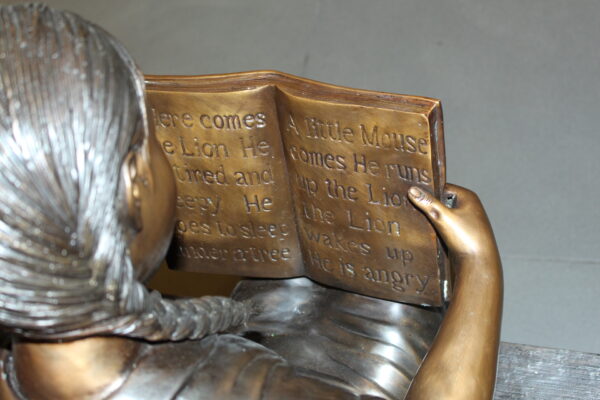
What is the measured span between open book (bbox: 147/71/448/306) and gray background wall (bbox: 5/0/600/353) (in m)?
1.04

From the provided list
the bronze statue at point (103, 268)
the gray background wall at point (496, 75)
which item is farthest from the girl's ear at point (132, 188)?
the gray background wall at point (496, 75)

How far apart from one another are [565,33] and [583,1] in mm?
170

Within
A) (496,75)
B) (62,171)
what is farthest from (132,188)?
(496,75)

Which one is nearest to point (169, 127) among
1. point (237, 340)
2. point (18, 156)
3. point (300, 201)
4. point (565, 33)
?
point (300, 201)

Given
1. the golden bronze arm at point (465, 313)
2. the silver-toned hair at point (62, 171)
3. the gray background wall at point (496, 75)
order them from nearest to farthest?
the silver-toned hair at point (62, 171)
the golden bronze arm at point (465, 313)
the gray background wall at point (496, 75)

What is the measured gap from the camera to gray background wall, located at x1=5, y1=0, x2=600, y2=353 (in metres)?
2.50

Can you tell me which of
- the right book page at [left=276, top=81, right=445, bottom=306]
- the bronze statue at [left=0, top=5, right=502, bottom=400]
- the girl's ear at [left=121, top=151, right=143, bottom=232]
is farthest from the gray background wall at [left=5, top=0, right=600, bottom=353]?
the girl's ear at [left=121, top=151, right=143, bottom=232]

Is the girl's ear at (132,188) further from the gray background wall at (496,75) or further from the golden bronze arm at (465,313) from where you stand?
the gray background wall at (496,75)

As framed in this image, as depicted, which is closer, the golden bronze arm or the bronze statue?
the bronze statue

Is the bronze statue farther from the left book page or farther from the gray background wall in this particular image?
the gray background wall

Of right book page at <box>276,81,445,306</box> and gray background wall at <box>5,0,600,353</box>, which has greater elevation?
right book page at <box>276,81,445,306</box>

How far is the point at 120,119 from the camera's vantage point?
100 cm

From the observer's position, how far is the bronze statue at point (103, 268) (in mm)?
964

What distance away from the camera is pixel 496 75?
2914 mm
